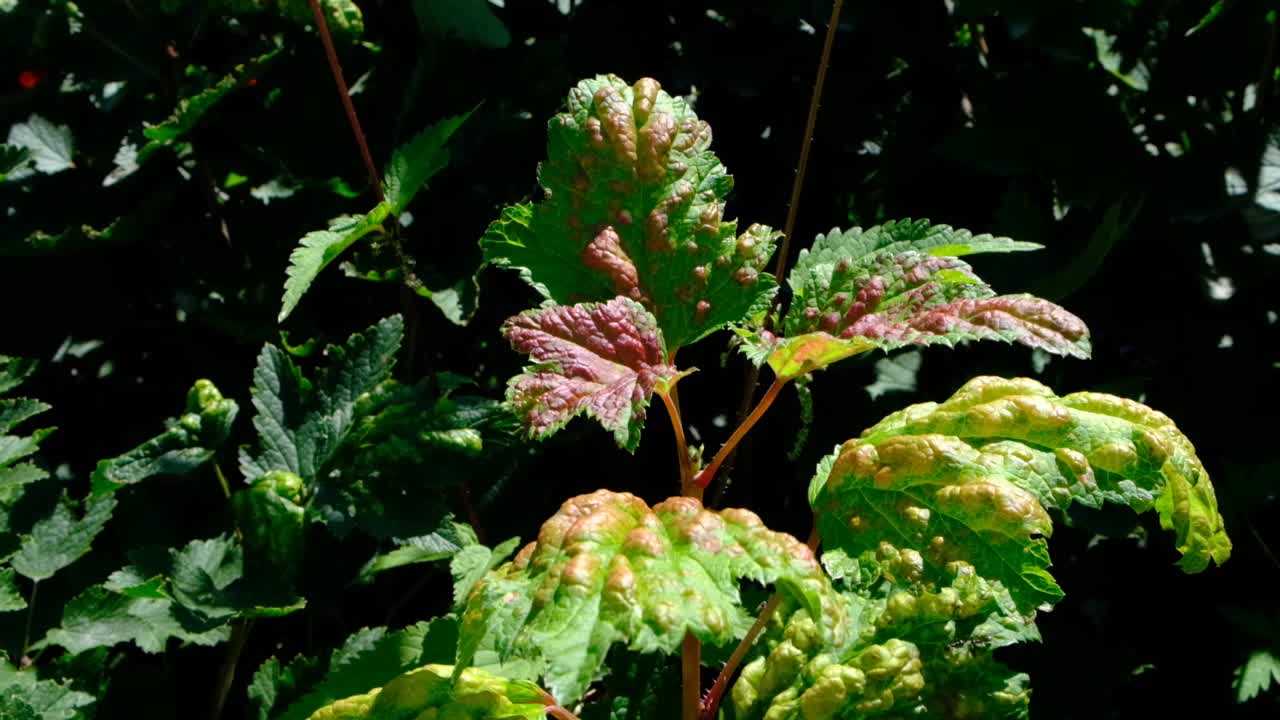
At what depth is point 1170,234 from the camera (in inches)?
72.4

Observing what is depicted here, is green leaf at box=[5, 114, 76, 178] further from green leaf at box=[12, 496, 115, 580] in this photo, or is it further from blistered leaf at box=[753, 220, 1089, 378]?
blistered leaf at box=[753, 220, 1089, 378]

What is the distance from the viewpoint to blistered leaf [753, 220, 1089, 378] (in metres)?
0.85

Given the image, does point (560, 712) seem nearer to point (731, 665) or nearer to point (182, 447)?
point (731, 665)

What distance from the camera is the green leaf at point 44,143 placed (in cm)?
165

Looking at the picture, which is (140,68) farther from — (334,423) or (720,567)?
(720,567)

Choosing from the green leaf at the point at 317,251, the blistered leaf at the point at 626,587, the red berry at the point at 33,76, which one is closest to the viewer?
the blistered leaf at the point at 626,587

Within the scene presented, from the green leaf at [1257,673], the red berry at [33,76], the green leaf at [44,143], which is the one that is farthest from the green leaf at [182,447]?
the green leaf at [1257,673]

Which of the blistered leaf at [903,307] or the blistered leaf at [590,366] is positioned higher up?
the blistered leaf at [903,307]

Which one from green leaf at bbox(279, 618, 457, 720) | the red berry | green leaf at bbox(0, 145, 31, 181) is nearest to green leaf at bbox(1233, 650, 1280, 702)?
green leaf at bbox(279, 618, 457, 720)

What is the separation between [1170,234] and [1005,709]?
1159mm

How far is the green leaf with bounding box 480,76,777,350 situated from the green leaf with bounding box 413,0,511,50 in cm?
62

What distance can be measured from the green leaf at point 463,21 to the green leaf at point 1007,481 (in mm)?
942

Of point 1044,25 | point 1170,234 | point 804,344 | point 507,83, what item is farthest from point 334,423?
point 1170,234

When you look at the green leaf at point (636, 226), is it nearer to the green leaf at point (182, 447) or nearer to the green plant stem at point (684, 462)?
the green plant stem at point (684, 462)
